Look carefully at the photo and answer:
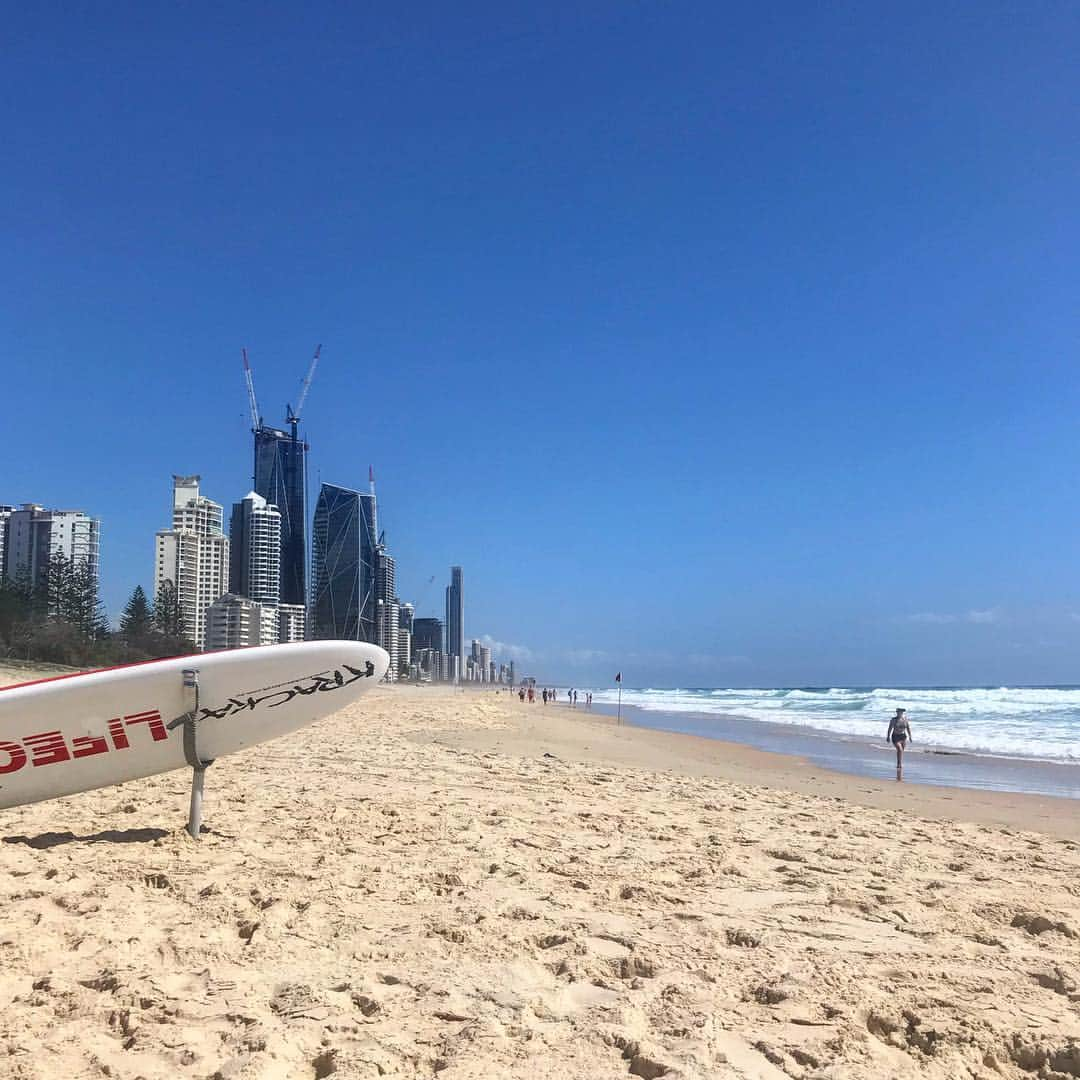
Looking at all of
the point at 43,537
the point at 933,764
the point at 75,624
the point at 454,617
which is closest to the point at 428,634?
the point at 454,617

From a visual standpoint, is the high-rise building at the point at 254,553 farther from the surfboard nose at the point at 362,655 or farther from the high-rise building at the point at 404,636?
the surfboard nose at the point at 362,655

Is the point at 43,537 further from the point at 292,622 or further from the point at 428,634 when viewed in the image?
the point at 428,634

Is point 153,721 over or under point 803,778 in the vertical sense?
over

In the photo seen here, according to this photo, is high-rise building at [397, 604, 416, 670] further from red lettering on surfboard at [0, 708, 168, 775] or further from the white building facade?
red lettering on surfboard at [0, 708, 168, 775]

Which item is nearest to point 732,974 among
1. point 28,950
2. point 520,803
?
point 28,950

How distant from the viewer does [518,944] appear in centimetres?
321

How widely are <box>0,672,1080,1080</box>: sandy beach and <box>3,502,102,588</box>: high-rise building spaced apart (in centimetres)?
7747

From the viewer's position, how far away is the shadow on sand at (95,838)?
4590mm

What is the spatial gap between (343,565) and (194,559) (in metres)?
17.9

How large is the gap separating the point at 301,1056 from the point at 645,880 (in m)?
2.23

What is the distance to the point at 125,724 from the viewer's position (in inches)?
185

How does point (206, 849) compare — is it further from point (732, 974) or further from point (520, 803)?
point (732, 974)

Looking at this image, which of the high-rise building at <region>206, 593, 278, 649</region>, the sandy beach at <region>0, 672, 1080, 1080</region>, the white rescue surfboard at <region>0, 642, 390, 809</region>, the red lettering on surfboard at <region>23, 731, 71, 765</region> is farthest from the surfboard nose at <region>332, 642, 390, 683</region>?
the high-rise building at <region>206, 593, 278, 649</region>

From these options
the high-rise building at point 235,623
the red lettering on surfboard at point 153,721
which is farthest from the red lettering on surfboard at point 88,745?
the high-rise building at point 235,623
